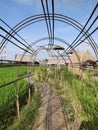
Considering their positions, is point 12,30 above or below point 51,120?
above

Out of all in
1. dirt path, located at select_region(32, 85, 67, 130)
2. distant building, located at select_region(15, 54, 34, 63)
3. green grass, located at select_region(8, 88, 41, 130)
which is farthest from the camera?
distant building, located at select_region(15, 54, 34, 63)

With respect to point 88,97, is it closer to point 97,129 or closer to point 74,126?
point 97,129

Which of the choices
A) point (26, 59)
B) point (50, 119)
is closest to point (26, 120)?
point (50, 119)

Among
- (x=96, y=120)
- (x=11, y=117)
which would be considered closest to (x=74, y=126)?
(x=11, y=117)

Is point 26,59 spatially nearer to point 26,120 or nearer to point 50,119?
point 50,119

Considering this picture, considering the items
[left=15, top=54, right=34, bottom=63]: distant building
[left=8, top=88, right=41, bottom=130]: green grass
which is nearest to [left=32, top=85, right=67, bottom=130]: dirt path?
[left=8, top=88, right=41, bottom=130]: green grass

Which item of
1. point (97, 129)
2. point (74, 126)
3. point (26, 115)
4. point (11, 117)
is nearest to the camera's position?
point (97, 129)

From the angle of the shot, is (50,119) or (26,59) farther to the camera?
(26,59)

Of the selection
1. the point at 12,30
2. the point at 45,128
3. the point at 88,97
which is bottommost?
the point at 45,128

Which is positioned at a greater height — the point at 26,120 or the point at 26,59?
the point at 26,59

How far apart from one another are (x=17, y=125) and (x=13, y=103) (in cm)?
98

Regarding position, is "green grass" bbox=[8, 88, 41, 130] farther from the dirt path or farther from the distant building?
the distant building

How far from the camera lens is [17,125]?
16.6ft

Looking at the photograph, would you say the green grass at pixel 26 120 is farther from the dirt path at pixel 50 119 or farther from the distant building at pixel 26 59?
the distant building at pixel 26 59
